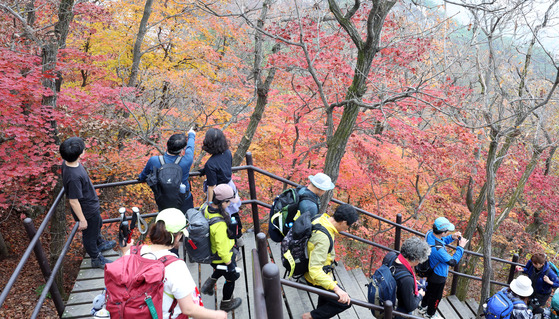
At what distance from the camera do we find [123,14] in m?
12.2

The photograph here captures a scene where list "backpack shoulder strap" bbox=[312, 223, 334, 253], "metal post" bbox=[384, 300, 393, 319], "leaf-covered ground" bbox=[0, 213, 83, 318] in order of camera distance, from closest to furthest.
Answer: "metal post" bbox=[384, 300, 393, 319] < "backpack shoulder strap" bbox=[312, 223, 334, 253] < "leaf-covered ground" bbox=[0, 213, 83, 318]

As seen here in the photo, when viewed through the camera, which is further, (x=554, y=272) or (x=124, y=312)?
(x=554, y=272)

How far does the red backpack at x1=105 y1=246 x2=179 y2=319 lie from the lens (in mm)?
2367

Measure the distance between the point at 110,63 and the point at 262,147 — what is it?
19.9 ft

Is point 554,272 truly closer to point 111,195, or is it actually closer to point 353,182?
point 353,182

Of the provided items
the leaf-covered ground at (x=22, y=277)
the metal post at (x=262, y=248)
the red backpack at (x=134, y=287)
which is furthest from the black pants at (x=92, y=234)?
the leaf-covered ground at (x=22, y=277)

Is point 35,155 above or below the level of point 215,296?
above

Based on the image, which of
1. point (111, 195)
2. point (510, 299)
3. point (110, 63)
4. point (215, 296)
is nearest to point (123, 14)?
point (110, 63)

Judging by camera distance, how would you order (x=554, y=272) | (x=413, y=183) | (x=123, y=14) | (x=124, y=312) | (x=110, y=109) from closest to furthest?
(x=124, y=312)
(x=554, y=272)
(x=110, y=109)
(x=123, y=14)
(x=413, y=183)

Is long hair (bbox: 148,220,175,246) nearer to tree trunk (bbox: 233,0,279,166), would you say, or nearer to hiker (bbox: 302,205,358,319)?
hiker (bbox: 302,205,358,319)

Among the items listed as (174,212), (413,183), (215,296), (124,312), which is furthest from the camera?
(413,183)

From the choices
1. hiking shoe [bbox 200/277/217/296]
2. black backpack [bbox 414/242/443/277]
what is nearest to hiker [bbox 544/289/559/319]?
A: black backpack [bbox 414/242/443/277]

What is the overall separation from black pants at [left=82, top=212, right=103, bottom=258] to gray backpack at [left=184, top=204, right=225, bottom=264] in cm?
151

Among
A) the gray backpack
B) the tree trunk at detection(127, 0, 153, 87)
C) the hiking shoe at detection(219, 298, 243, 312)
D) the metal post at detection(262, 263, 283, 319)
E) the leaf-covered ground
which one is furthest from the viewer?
the tree trunk at detection(127, 0, 153, 87)
